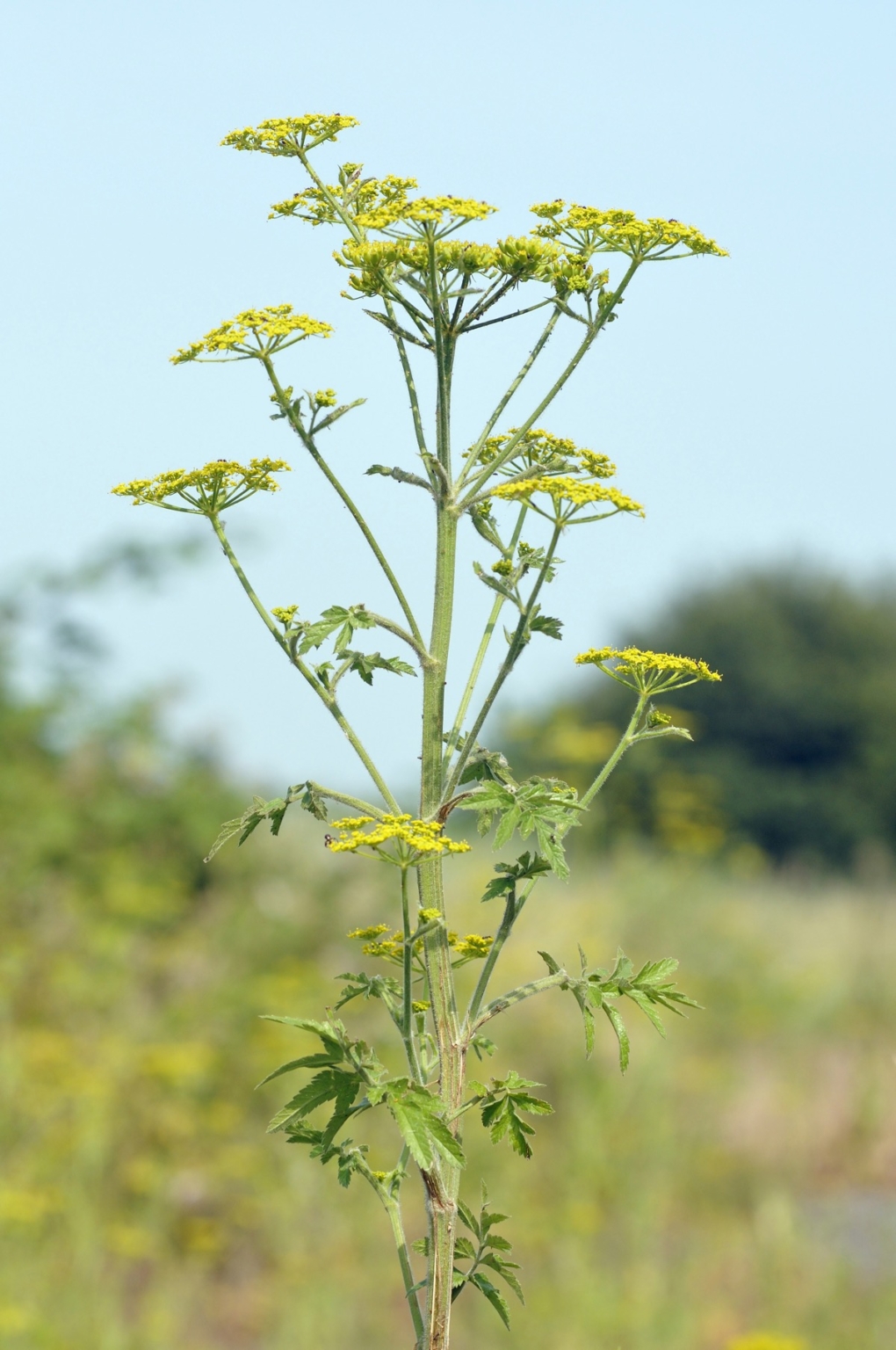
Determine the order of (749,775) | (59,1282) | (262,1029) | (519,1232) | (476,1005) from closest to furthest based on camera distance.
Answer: (476,1005) < (59,1282) < (519,1232) < (262,1029) < (749,775)

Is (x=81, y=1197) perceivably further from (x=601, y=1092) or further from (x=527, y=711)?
(x=527, y=711)

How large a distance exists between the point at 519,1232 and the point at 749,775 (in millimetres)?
29914

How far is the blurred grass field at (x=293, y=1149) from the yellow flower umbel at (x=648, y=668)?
12.2ft

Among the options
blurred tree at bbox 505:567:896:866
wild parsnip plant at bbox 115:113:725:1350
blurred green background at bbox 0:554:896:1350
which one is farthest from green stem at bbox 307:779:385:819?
blurred tree at bbox 505:567:896:866

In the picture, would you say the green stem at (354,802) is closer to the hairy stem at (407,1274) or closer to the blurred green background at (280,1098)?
the hairy stem at (407,1274)

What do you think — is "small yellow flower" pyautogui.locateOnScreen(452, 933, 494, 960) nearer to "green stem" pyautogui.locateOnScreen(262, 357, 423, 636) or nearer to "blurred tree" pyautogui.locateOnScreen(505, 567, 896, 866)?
"green stem" pyautogui.locateOnScreen(262, 357, 423, 636)

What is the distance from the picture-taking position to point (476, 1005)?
5.94 ft

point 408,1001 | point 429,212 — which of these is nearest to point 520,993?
point 408,1001

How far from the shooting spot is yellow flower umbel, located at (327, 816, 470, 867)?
1569 millimetres

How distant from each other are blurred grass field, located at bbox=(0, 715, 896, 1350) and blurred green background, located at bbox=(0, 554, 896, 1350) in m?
0.02

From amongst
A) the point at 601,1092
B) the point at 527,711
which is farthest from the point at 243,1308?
the point at 527,711

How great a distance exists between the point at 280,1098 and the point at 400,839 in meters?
7.05

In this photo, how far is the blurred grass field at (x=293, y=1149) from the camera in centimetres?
656

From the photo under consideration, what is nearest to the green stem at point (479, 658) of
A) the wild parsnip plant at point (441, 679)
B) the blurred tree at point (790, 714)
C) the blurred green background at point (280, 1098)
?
the wild parsnip plant at point (441, 679)
